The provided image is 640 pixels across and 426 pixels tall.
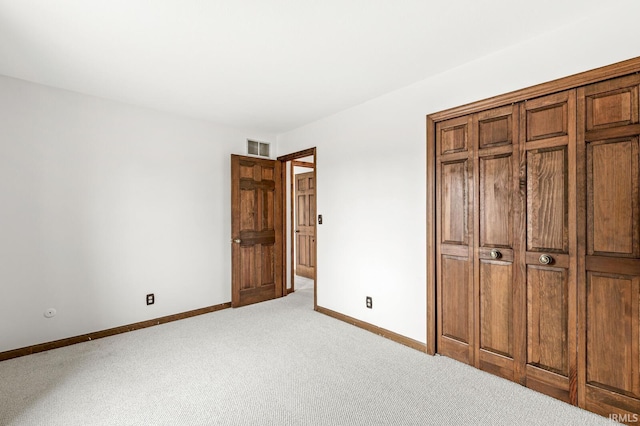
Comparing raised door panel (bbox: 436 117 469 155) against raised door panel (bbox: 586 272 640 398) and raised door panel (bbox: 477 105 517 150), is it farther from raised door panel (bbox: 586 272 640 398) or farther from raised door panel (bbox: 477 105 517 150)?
raised door panel (bbox: 586 272 640 398)

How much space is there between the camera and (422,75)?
9.16 feet

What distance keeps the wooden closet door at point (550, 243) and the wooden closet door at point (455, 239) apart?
413mm

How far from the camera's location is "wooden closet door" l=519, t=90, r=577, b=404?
6.78ft

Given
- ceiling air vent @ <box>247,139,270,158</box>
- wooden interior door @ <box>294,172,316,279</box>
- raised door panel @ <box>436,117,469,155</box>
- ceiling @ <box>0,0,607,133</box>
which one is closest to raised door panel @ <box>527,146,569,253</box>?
raised door panel @ <box>436,117,469,155</box>

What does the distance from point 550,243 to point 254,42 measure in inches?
99.7

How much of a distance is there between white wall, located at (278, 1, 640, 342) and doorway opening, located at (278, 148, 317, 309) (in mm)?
892

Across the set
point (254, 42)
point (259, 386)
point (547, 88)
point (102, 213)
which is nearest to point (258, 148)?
point (102, 213)

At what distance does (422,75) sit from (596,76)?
1.24 meters

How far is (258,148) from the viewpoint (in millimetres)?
4625

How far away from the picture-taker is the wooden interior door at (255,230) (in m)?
4.22

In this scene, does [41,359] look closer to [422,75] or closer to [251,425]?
[251,425]

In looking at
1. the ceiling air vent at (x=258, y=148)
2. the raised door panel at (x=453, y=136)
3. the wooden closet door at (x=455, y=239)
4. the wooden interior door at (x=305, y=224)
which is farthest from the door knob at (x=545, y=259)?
the wooden interior door at (x=305, y=224)

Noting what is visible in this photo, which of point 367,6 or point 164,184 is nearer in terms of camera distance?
point 367,6

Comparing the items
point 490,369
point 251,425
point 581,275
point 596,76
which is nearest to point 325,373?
point 251,425
